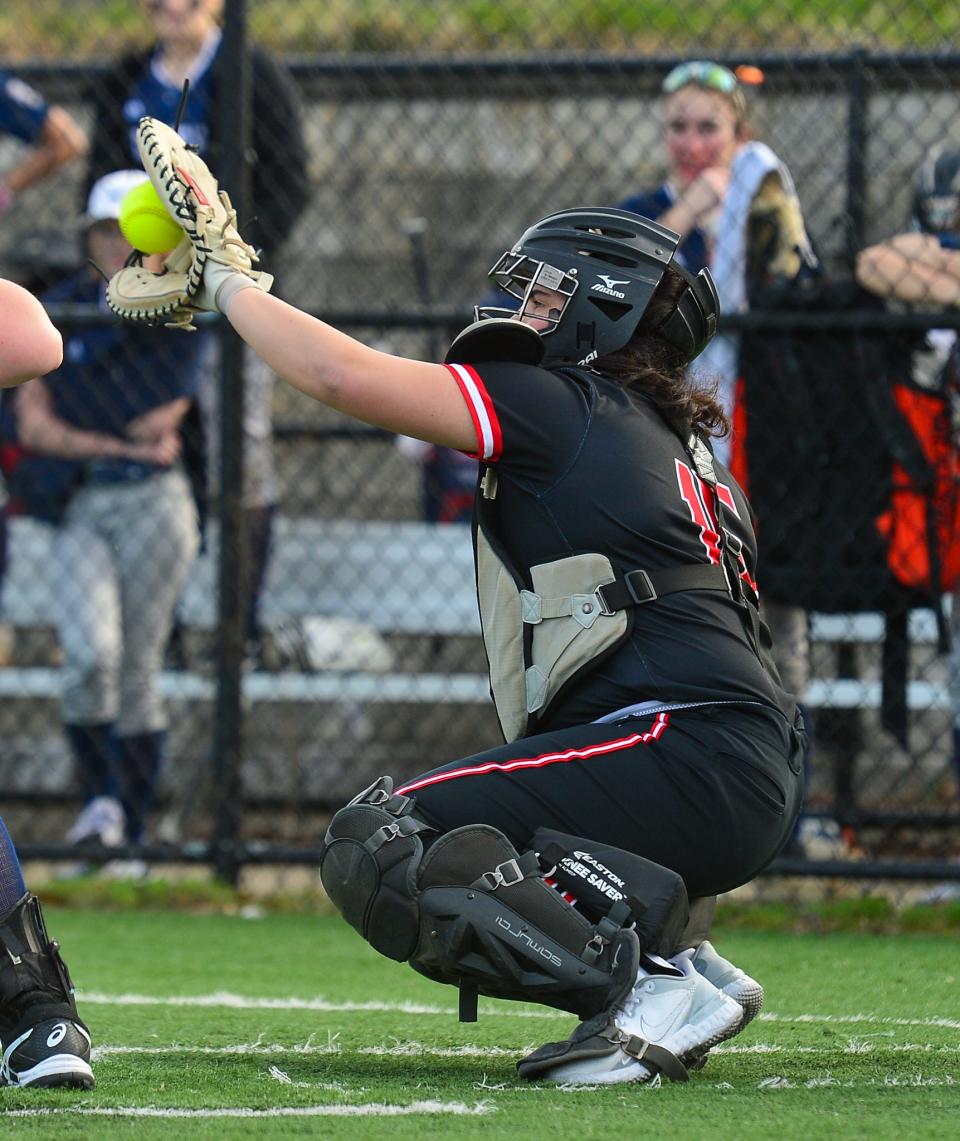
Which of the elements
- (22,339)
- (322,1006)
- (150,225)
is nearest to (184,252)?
(150,225)

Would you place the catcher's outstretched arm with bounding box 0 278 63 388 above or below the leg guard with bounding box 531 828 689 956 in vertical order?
above

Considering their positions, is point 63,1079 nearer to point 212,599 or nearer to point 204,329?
point 204,329

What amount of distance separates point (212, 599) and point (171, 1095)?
12.8 ft

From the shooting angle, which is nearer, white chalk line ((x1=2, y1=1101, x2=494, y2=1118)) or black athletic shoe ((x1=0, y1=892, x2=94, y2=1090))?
white chalk line ((x1=2, y1=1101, x2=494, y2=1118))

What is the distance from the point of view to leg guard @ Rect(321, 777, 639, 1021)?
279 cm

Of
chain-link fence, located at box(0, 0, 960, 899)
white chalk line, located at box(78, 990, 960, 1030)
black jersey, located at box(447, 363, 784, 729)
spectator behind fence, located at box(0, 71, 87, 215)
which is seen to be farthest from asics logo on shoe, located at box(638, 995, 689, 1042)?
spectator behind fence, located at box(0, 71, 87, 215)

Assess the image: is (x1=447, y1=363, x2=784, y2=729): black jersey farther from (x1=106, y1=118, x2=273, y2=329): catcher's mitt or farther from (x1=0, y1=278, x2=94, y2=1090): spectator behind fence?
(x1=0, y1=278, x2=94, y2=1090): spectator behind fence

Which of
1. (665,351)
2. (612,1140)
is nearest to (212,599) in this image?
(665,351)

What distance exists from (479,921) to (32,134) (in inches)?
189

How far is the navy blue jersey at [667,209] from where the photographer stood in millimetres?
5566

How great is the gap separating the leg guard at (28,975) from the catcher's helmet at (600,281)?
130 cm

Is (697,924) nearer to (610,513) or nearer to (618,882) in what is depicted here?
(618,882)

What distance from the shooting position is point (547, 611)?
2.97 metres

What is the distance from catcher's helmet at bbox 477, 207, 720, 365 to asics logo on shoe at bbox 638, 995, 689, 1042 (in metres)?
1.11
